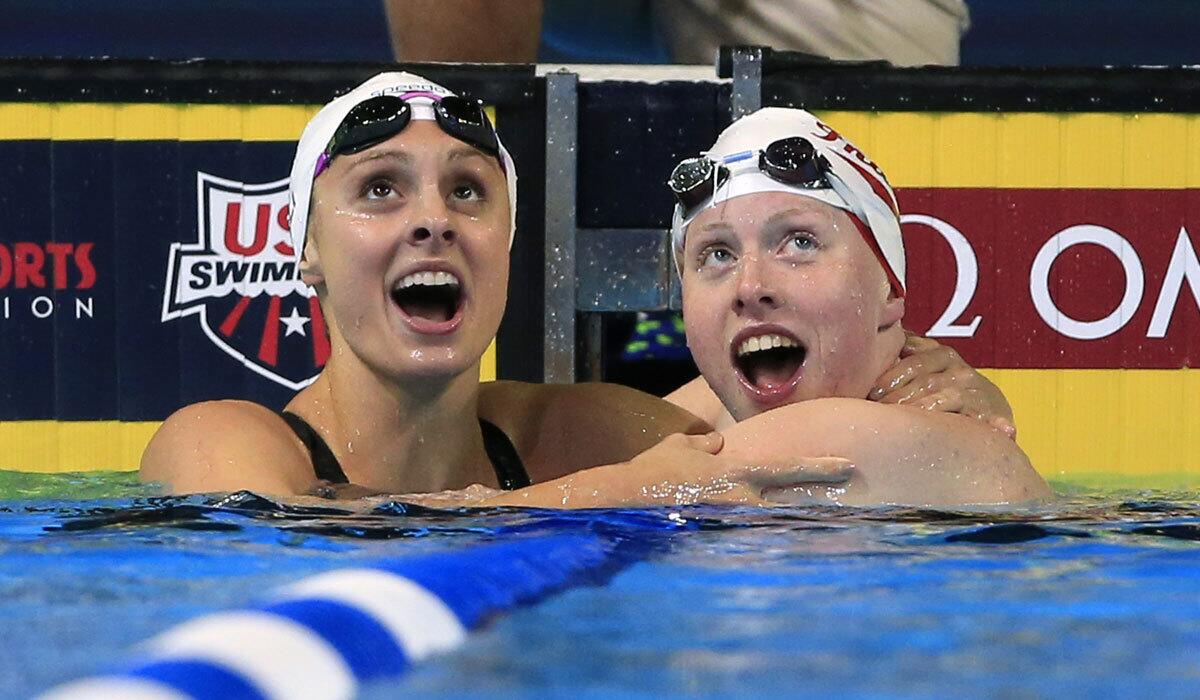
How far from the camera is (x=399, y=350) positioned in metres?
3.41

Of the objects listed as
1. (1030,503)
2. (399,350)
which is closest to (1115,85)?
(1030,503)

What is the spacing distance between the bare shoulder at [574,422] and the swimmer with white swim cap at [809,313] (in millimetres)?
369

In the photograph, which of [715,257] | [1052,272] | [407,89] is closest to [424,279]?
[407,89]

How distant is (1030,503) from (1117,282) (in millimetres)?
1696

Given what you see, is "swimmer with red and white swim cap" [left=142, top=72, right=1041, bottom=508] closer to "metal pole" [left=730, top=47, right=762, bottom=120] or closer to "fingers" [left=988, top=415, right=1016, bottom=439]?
"fingers" [left=988, top=415, right=1016, bottom=439]

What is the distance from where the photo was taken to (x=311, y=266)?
359 cm

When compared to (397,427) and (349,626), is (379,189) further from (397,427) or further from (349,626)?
(349,626)

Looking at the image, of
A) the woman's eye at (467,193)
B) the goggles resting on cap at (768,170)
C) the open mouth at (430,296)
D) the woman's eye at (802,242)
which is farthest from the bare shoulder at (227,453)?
the woman's eye at (802,242)

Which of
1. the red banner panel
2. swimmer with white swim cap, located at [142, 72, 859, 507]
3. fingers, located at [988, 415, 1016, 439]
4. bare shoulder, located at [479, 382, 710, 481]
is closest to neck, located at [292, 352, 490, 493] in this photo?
swimmer with white swim cap, located at [142, 72, 859, 507]

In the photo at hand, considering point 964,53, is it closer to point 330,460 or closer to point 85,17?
point 85,17

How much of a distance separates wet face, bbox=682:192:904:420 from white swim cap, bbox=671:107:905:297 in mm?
27

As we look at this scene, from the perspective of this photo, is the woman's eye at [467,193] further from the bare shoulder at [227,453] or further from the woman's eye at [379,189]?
the bare shoulder at [227,453]

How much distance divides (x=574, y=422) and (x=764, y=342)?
0.63 m

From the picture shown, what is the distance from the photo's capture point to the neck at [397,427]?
3504 mm
